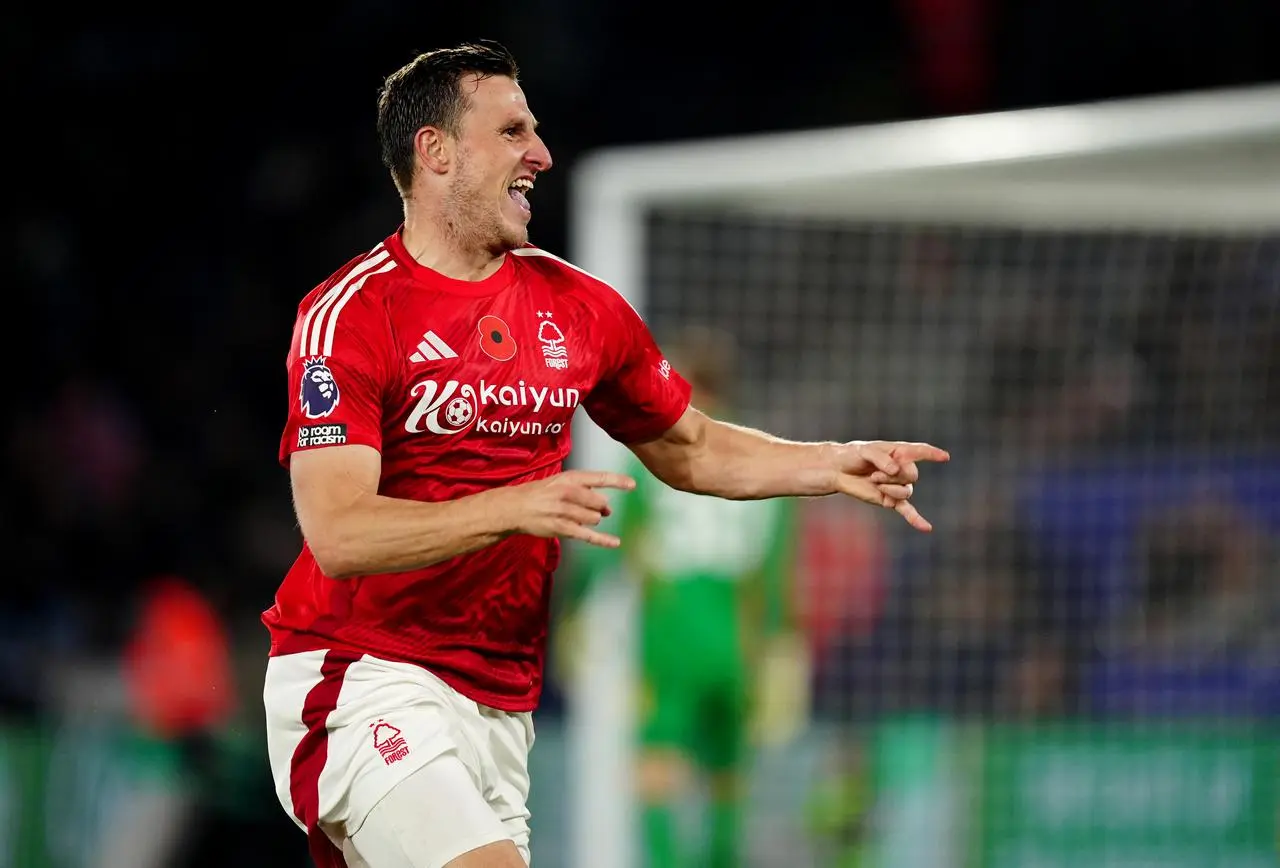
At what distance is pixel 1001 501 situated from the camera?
8.73 metres

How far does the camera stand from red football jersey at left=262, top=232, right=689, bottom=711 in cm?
363

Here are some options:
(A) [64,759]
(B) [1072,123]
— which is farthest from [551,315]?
(A) [64,759]

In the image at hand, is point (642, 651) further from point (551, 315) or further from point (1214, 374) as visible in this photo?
point (551, 315)

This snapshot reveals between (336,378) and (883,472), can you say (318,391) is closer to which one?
(336,378)

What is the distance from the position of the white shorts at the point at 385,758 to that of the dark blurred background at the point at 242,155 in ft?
23.7

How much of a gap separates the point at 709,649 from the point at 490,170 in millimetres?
3949

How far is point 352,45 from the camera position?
14180 mm

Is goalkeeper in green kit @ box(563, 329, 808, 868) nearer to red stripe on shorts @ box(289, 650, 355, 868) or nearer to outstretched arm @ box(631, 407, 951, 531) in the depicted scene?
outstretched arm @ box(631, 407, 951, 531)

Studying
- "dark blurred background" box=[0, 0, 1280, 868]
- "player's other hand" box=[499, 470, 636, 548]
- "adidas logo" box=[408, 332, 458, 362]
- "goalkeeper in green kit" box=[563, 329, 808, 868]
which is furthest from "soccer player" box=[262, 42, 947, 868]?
"dark blurred background" box=[0, 0, 1280, 868]

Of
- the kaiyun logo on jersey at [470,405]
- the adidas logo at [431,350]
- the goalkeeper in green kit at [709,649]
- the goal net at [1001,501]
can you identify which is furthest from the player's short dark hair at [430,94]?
the goalkeeper in green kit at [709,649]

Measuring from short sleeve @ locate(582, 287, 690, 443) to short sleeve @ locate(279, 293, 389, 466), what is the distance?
620 millimetres

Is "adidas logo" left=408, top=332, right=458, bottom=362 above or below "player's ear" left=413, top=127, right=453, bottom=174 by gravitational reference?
below

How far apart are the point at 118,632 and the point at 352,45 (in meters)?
5.44

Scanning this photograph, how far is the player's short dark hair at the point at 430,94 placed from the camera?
3871 mm
